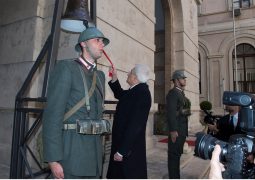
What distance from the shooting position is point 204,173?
4.80 meters

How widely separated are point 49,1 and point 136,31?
7.23 feet

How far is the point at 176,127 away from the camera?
3.82m

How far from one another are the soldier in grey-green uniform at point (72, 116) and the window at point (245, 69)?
1738 centimetres

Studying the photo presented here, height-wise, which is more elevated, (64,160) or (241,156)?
(241,156)

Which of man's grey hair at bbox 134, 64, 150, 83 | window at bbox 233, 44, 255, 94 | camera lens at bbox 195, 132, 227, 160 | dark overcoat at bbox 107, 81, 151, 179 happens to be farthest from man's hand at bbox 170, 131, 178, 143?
window at bbox 233, 44, 255, 94

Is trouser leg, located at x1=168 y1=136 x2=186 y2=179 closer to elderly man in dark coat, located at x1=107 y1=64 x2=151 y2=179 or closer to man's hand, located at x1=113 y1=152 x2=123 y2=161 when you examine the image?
elderly man in dark coat, located at x1=107 y1=64 x2=151 y2=179

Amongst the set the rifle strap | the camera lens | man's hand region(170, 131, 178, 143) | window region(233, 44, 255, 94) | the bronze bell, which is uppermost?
window region(233, 44, 255, 94)

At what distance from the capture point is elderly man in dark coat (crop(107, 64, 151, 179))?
2662 millimetres

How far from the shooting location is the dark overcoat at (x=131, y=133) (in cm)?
267

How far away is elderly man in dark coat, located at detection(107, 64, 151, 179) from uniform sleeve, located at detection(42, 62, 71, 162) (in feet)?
2.95

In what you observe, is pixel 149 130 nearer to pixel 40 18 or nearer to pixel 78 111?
pixel 40 18

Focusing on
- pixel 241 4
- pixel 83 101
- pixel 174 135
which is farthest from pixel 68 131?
pixel 241 4

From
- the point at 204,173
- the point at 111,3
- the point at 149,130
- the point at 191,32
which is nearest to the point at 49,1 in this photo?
the point at 111,3

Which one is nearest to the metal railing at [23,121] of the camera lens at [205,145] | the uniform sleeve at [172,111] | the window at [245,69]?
the camera lens at [205,145]
